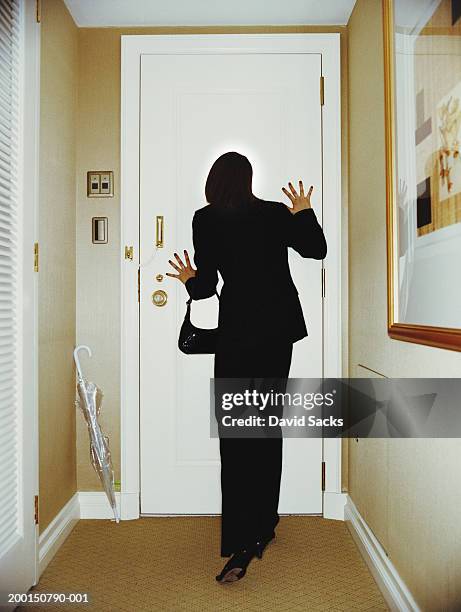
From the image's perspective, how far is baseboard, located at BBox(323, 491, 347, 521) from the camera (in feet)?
8.56

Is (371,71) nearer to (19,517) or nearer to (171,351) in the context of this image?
(171,351)

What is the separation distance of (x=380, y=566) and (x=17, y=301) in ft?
4.89

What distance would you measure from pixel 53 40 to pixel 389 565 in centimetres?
228

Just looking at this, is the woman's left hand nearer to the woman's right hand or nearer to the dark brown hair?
the dark brown hair

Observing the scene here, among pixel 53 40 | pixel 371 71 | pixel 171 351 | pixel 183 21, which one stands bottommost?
pixel 171 351

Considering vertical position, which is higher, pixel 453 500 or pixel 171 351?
pixel 171 351

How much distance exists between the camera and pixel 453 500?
138 cm

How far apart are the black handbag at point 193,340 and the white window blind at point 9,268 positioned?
906mm

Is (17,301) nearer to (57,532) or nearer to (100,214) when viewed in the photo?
(100,214)

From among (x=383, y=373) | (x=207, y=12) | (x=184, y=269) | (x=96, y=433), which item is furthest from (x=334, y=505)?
(x=207, y=12)

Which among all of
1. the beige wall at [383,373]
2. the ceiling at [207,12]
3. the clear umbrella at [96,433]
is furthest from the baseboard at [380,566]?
the ceiling at [207,12]

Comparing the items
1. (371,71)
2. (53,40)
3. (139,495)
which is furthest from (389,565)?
(53,40)

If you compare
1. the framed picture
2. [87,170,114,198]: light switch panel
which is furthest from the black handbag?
the framed picture

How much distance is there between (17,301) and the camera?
1866mm
